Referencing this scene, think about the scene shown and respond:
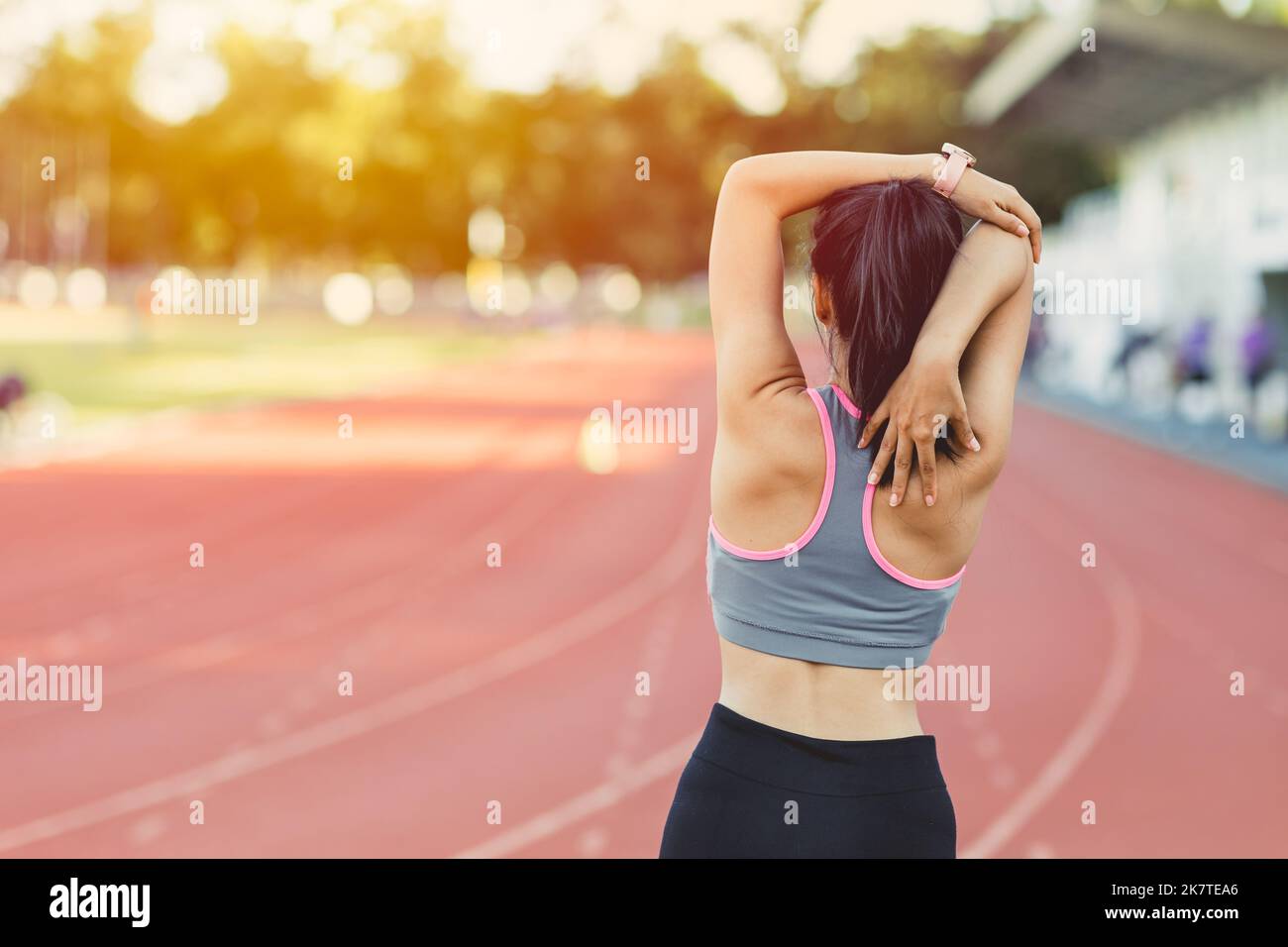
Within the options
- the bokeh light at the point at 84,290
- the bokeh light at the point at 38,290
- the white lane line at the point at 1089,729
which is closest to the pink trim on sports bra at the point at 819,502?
the white lane line at the point at 1089,729

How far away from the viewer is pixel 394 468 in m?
20.7

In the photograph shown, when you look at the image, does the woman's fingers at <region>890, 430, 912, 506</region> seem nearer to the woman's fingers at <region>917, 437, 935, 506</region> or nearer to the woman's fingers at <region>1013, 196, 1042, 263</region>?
the woman's fingers at <region>917, 437, 935, 506</region>

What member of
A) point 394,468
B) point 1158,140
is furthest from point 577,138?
point 394,468

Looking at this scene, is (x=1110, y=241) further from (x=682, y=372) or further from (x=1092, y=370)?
(x=682, y=372)

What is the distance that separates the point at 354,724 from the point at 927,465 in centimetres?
632

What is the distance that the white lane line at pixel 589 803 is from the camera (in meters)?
6.33

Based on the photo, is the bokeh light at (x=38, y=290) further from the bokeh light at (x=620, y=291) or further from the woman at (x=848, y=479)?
the woman at (x=848, y=479)

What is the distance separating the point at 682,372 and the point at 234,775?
37089mm

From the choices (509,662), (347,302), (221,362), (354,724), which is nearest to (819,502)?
(354,724)

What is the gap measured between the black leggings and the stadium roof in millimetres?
29868

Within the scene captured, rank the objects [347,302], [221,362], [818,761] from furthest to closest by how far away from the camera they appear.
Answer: [347,302], [221,362], [818,761]

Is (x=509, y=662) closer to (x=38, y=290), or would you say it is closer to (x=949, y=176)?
(x=949, y=176)

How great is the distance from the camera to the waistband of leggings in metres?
2.34

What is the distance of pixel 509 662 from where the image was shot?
9766mm
